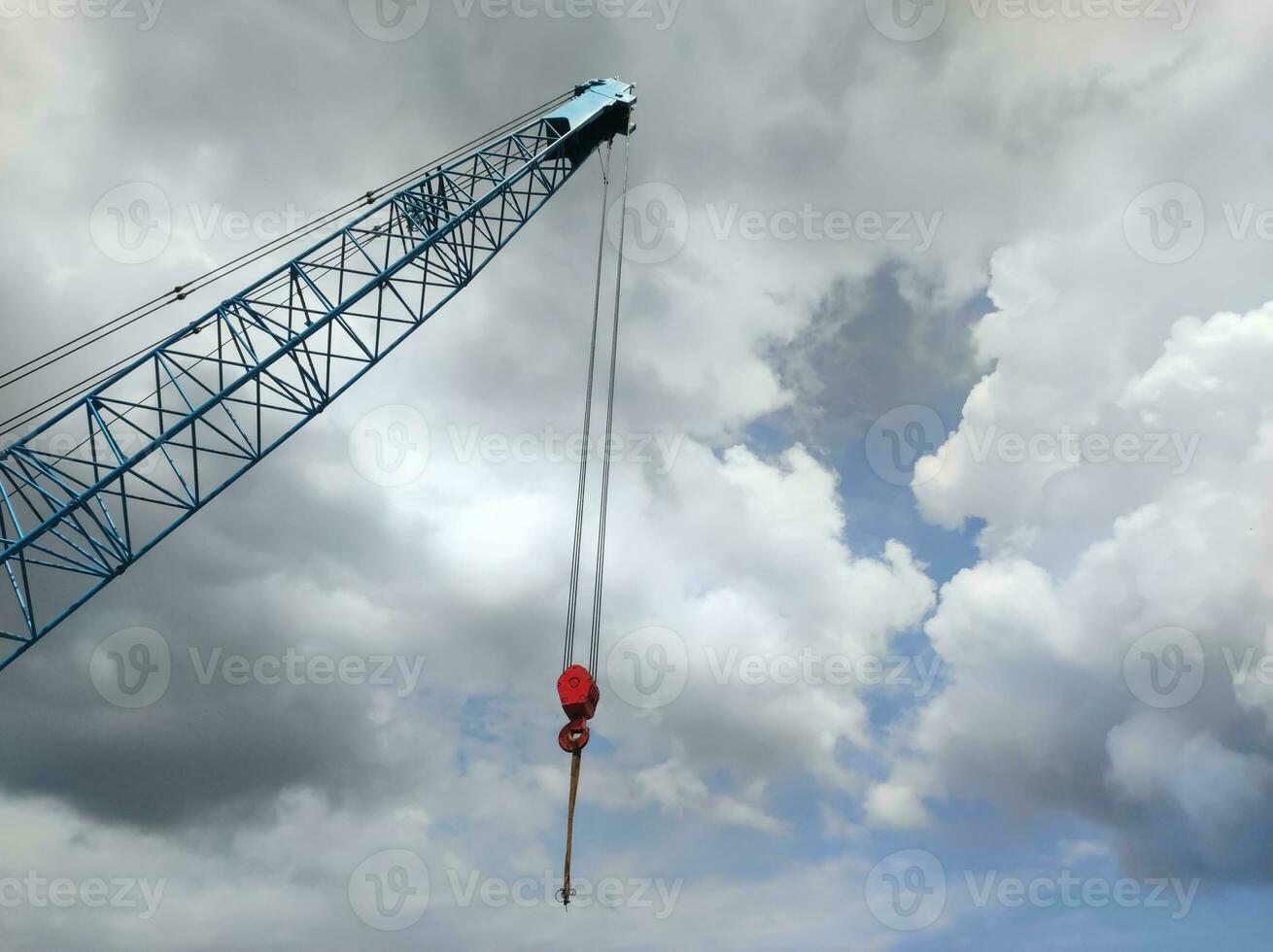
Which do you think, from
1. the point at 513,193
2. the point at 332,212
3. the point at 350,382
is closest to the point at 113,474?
the point at 350,382

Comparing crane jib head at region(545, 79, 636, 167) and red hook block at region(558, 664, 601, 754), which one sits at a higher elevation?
crane jib head at region(545, 79, 636, 167)

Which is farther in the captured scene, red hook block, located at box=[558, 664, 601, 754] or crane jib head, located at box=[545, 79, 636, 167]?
crane jib head, located at box=[545, 79, 636, 167]

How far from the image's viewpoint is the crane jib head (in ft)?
147

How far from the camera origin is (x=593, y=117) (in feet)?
147

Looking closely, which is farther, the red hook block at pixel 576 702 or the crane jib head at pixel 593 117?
the crane jib head at pixel 593 117

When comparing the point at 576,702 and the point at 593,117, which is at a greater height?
the point at 593,117

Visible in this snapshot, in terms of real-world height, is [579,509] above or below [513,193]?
below

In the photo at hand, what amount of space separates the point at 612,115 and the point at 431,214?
35.5ft

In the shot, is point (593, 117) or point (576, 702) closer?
point (576, 702)

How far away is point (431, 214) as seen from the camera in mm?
42062

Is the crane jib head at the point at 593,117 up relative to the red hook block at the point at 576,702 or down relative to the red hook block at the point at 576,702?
up

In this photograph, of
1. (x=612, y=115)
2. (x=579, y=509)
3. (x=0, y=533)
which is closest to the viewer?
(x=0, y=533)

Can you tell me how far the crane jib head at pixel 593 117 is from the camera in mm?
44750

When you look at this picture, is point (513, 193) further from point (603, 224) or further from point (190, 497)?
point (190, 497)
